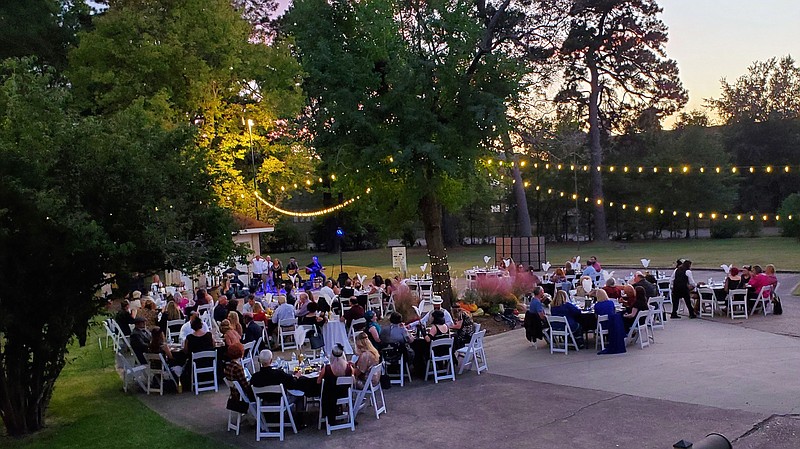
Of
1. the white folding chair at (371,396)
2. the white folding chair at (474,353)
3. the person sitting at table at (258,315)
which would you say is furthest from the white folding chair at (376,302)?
the white folding chair at (371,396)

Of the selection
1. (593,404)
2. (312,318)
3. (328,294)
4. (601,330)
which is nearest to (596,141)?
(328,294)

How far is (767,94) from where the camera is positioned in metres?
60.2

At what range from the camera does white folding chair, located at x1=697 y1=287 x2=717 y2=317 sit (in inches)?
658

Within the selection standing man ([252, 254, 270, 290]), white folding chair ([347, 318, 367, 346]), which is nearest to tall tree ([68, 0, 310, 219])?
standing man ([252, 254, 270, 290])

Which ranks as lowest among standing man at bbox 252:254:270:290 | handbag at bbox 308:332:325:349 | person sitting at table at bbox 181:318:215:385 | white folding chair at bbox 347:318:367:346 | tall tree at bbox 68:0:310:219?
handbag at bbox 308:332:325:349

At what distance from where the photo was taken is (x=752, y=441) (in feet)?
25.1

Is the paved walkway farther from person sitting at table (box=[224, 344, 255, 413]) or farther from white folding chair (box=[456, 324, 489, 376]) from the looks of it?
person sitting at table (box=[224, 344, 255, 413])

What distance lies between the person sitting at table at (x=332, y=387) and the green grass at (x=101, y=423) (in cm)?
148

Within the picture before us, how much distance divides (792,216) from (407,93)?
3673cm

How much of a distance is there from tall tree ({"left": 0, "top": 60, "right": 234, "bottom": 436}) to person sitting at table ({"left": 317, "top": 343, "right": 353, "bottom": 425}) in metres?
2.16

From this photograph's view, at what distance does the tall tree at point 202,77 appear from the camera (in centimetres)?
2519

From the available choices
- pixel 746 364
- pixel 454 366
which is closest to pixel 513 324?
pixel 454 366

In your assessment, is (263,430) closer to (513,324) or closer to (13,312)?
(13,312)

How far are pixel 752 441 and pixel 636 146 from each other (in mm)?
46870
